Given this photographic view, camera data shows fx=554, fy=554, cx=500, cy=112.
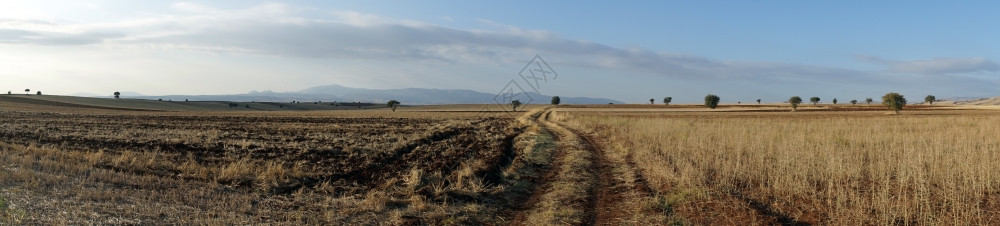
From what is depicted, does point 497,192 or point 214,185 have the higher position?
point 214,185

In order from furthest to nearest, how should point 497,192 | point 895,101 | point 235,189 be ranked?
point 895,101
point 497,192
point 235,189

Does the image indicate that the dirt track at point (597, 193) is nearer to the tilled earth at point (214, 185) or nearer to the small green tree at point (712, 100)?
the tilled earth at point (214, 185)

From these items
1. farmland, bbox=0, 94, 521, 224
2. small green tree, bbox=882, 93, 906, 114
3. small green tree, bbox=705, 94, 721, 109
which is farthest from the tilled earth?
small green tree, bbox=705, 94, 721, 109

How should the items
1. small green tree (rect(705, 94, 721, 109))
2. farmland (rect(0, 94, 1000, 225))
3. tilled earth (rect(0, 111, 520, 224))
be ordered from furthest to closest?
small green tree (rect(705, 94, 721, 109)), farmland (rect(0, 94, 1000, 225)), tilled earth (rect(0, 111, 520, 224))

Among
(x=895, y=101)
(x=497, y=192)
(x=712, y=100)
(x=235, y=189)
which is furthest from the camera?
(x=712, y=100)

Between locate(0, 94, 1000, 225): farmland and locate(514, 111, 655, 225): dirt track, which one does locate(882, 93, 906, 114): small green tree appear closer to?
locate(0, 94, 1000, 225): farmland

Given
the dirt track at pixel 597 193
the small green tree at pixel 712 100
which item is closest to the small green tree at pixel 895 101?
the small green tree at pixel 712 100

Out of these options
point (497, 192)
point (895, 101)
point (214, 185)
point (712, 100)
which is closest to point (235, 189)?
point (214, 185)

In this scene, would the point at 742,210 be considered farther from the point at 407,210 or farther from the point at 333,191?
the point at 333,191

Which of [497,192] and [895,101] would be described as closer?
[497,192]

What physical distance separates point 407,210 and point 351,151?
10607mm

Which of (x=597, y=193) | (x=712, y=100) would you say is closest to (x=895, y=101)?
(x=712, y=100)

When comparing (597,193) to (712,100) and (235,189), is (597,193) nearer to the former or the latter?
(235,189)

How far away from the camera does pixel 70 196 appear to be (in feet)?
26.9
